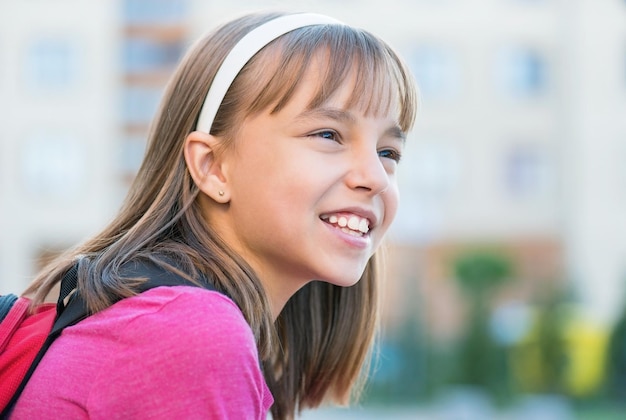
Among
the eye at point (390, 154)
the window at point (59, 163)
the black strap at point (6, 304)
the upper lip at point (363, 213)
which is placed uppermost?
the eye at point (390, 154)

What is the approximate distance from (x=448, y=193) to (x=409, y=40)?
140 inches

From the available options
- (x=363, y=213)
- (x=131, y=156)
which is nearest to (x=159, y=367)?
(x=363, y=213)

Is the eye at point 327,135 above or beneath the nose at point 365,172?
above

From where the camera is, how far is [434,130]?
22.0 meters

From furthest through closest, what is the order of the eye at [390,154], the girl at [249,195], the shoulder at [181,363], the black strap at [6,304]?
the eye at [390,154]
the black strap at [6,304]
the girl at [249,195]
the shoulder at [181,363]

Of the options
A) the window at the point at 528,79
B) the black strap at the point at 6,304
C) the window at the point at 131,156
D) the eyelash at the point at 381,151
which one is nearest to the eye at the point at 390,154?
the eyelash at the point at 381,151

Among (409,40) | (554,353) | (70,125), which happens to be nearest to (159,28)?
(70,125)

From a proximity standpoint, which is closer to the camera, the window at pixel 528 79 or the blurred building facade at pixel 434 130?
the blurred building facade at pixel 434 130

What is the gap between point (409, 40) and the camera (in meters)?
22.5

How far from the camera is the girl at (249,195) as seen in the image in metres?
1.52

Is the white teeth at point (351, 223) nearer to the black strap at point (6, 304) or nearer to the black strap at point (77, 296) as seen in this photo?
the black strap at point (77, 296)

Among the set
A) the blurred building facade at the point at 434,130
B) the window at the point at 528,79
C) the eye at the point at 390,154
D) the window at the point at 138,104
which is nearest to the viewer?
the eye at the point at 390,154

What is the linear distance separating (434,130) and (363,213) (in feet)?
67.1

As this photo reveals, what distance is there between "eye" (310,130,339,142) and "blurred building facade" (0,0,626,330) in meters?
19.8
